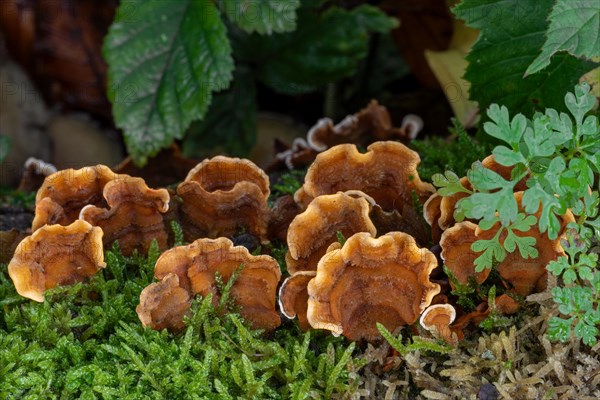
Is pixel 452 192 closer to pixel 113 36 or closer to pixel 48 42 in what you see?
pixel 113 36

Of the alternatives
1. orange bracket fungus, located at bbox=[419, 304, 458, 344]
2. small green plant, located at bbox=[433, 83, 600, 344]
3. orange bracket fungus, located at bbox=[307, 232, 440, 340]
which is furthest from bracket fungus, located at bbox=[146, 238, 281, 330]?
small green plant, located at bbox=[433, 83, 600, 344]

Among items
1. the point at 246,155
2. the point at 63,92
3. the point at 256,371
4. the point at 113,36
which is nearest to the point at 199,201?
the point at 256,371

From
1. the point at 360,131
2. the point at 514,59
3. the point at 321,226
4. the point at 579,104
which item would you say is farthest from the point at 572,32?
the point at 360,131

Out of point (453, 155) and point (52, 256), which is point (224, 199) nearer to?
point (52, 256)

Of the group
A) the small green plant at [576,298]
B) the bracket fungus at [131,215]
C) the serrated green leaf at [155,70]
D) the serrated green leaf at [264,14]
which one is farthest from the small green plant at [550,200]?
the serrated green leaf at [155,70]

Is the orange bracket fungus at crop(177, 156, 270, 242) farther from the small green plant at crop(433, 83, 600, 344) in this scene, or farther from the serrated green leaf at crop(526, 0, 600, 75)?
the serrated green leaf at crop(526, 0, 600, 75)

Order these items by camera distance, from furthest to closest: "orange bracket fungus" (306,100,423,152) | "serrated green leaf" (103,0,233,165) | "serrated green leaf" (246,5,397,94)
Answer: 1. "serrated green leaf" (246,5,397,94)
2. "serrated green leaf" (103,0,233,165)
3. "orange bracket fungus" (306,100,423,152)
